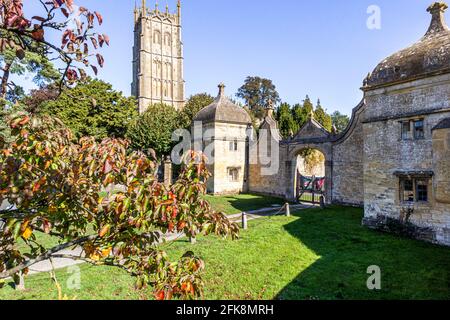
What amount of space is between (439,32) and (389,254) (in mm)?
9913

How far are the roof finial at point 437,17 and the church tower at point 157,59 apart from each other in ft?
184

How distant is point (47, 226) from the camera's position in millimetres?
2924

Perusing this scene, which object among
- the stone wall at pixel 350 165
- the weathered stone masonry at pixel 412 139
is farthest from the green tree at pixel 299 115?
the weathered stone masonry at pixel 412 139

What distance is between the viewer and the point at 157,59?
216ft

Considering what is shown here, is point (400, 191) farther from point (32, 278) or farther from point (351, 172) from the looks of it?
point (32, 278)

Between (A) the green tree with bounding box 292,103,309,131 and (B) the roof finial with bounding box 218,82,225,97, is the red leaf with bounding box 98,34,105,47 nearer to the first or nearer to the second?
(B) the roof finial with bounding box 218,82,225,97

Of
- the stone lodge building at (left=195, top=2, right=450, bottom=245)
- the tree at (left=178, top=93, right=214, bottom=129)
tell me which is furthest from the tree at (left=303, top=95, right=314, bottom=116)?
the stone lodge building at (left=195, top=2, right=450, bottom=245)

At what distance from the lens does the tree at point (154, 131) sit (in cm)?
3244

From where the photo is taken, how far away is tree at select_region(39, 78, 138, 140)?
2989 cm

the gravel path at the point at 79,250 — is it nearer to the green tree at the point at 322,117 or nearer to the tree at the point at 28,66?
the tree at the point at 28,66

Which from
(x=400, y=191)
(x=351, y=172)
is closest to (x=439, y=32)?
(x=400, y=191)

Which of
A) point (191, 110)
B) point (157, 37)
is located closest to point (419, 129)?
point (191, 110)

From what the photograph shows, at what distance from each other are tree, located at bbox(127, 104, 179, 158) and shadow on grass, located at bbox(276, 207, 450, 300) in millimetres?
22310

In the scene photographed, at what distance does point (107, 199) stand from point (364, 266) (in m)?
9.18
